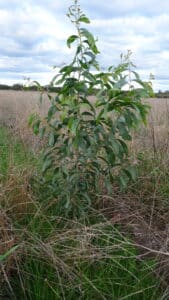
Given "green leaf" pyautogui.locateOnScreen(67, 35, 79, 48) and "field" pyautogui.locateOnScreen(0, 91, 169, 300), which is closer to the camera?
"field" pyautogui.locateOnScreen(0, 91, 169, 300)

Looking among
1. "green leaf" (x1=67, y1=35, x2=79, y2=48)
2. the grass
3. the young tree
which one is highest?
"green leaf" (x1=67, y1=35, x2=79, y2=48)

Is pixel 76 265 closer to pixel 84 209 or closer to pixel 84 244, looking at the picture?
pixel 84 244

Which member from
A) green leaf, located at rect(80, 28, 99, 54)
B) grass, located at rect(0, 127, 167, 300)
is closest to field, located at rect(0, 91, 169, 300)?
grass, located at rect(0, 127, 167, 300)

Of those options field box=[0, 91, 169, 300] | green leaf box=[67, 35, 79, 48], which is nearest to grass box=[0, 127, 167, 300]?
field box=[0, 91, 169, 300]

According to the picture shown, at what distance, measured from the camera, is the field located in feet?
9.25

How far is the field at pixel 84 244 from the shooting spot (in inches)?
111

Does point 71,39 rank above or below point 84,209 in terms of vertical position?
above

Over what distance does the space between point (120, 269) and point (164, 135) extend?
7.09 feet

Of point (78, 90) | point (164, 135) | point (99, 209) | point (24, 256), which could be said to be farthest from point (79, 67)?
point (164, 135)

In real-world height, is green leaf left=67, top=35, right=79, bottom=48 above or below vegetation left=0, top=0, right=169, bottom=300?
above

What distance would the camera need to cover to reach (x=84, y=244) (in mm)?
2910

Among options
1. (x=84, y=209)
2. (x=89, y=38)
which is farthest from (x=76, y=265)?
(x=89, y=38)

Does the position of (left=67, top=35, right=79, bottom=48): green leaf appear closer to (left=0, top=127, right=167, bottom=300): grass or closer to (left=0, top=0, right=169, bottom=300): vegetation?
(left=0, top=0, right=169, bottom=300): vegetation

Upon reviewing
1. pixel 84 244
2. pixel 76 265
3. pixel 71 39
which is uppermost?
pixel 71 39
